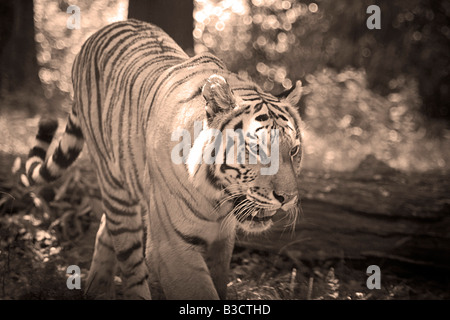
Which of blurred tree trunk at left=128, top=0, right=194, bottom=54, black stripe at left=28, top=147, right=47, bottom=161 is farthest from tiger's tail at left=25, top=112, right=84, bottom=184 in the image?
blurred tree trunk at left=128, top=0, right=194, bottom=54

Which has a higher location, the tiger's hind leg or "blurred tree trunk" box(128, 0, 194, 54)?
"blurred tree trunk" box(128, 0, 194, 54)

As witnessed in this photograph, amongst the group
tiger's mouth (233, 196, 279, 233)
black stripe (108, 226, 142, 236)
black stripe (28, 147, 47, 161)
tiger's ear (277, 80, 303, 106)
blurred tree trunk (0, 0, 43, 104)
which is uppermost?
blurred tree trunk (0, 0, 43, 104)

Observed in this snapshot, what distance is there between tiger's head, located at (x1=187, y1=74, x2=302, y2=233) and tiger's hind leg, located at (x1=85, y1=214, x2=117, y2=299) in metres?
1.03

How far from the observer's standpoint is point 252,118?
261cm

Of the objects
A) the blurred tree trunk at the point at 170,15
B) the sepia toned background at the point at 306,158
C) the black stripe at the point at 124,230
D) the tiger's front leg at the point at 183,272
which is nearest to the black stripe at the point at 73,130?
the sepia toned background at the point at 306,158

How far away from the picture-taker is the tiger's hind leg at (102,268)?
10.7 ft

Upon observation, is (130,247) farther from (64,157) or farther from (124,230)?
(64,157)

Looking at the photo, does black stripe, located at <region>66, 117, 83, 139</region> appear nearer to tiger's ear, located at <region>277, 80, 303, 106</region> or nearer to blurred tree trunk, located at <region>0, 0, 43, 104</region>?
blurred tree trunk, located at <region>0, 0, 43, 104</region>

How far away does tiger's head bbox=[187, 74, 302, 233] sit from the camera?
2520 millimetres

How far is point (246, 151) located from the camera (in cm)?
256

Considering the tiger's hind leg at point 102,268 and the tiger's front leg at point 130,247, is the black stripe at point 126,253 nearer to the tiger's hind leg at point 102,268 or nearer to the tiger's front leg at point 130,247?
the tiger's front leg at point 130,247

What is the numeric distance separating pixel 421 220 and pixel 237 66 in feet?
5.76

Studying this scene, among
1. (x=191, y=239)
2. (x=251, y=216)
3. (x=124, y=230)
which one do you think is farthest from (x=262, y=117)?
(x=124, y=230)
